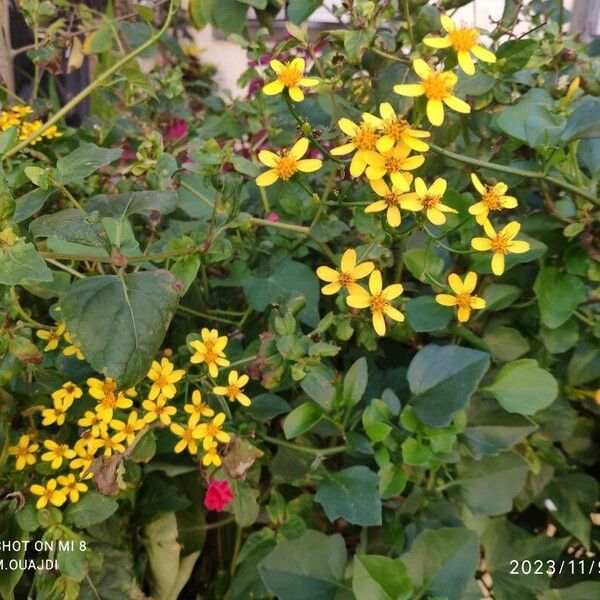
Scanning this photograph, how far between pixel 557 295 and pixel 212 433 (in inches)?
11.2

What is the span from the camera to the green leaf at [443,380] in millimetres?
435

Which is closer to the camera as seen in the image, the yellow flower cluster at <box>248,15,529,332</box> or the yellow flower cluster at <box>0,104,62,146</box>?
the yellow flower cluster at <box>248,15,529,332</box>

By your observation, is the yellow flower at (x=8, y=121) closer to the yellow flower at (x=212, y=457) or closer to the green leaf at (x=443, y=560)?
the yellow flower at (x=212, y=457)

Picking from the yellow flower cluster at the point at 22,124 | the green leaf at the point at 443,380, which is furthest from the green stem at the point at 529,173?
the yellow flower cluster at the point at 22,124

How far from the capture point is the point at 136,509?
51 cm

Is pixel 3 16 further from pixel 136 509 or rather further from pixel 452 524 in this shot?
pixel 452 524

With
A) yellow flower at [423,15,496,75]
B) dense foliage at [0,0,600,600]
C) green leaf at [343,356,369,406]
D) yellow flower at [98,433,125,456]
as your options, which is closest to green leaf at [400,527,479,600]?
dense foliage at [0,0,600,600]

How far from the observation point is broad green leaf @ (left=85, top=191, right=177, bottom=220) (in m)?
0.41

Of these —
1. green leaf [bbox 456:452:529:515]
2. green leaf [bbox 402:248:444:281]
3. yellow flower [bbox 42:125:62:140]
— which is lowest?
green leaf [bbox 456:452:529:515]

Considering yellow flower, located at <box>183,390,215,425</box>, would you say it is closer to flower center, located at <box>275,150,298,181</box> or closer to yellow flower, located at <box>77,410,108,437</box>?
yellow flower, located at <box>77,410,108,437</box>

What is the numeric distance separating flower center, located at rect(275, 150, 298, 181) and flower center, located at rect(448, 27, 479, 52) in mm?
115

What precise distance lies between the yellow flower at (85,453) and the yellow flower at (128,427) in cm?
1

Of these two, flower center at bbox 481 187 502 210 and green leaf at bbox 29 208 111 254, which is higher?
flower center at bbox 481 187 502 210

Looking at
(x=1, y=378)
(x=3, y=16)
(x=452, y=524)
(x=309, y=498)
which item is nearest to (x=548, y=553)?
(x=452, y=524)
